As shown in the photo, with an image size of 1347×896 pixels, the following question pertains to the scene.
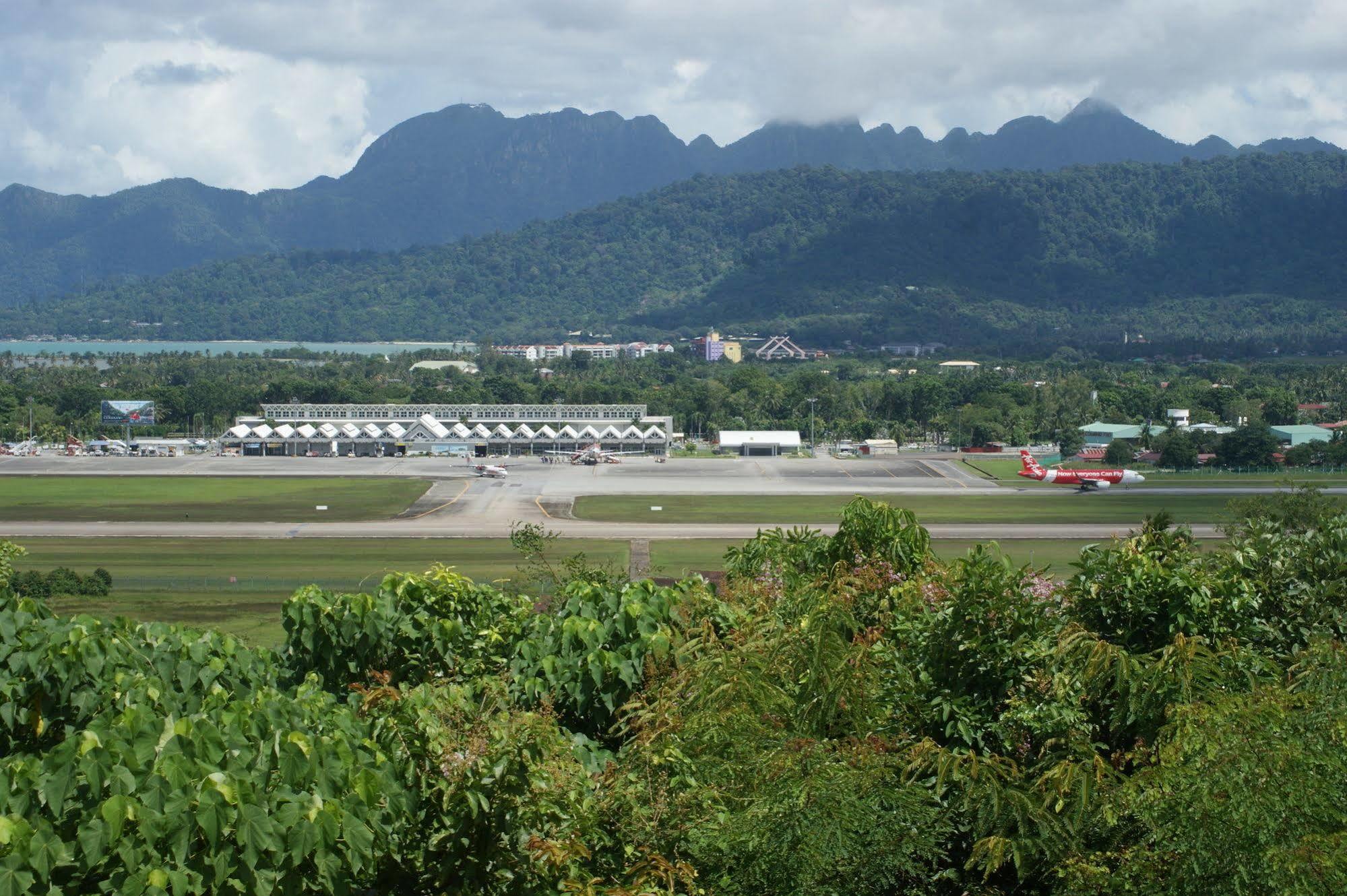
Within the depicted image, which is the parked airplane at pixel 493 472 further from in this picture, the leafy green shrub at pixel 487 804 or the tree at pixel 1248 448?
the leafy green shrub at pixel 487 804

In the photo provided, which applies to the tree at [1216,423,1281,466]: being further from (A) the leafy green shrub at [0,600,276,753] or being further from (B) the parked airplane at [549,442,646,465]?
(A) the leafy green shrub at [0,600,276,753]

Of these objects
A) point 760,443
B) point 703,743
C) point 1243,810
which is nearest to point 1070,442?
point 760,443

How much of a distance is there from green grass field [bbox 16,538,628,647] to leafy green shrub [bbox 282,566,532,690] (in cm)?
2149

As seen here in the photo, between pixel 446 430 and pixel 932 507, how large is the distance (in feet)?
187

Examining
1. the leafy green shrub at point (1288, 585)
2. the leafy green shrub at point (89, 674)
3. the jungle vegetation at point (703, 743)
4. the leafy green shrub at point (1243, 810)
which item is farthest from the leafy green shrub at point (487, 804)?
the leafy green shrub at point (1288, 585)

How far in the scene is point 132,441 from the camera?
112688mm

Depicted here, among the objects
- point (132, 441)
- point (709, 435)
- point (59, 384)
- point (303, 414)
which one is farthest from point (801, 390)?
point (59, 384)

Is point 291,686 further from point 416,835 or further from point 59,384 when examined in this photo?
point 59,384

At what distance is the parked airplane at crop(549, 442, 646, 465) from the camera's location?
101 m

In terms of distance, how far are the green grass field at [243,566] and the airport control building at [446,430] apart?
53.3 m

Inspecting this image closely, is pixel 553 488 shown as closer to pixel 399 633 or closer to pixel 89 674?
pixel 399 633

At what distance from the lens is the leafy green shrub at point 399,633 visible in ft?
Result: 50.9

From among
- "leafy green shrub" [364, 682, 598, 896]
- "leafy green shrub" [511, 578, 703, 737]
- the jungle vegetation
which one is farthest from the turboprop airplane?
"leafy green shrub" [364, 682, 598, 896]

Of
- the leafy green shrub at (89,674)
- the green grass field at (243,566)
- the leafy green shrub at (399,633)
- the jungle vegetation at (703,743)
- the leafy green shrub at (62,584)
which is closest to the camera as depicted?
the jungle vegetation at (703,743)
